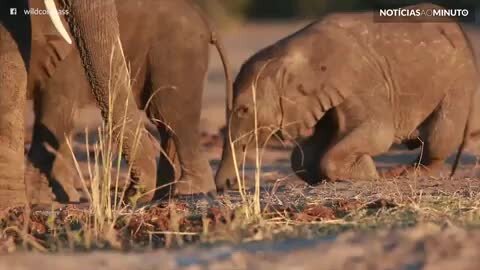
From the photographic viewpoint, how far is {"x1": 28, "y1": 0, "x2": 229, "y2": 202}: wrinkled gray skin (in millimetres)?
8789

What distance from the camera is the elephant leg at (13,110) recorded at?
768 cm

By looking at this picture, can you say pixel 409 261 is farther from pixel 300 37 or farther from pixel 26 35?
pixel 300 37

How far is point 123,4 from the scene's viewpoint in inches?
351

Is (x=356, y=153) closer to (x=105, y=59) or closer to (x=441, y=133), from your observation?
(x=441, y=133)

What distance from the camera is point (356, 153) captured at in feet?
29.0

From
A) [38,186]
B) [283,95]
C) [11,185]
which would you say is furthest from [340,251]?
[38,186]

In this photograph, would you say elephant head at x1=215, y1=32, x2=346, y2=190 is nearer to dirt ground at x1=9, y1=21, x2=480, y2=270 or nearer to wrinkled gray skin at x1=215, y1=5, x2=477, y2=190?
wrinkled gray skin at x1=215, y1=5, x2=477, y2=190

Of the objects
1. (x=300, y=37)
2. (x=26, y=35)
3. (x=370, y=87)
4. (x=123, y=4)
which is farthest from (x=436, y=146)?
(x=26, y=35)

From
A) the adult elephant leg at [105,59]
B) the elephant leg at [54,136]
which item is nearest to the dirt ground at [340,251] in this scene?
the adult elephant leg at [105,59]

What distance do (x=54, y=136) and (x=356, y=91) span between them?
204 cm

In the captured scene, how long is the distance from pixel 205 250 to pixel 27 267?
27.0 inches

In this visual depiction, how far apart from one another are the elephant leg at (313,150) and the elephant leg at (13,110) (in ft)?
6.58

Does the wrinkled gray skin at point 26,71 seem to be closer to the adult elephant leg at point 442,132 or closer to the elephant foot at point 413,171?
the elephant foot at point 413,171

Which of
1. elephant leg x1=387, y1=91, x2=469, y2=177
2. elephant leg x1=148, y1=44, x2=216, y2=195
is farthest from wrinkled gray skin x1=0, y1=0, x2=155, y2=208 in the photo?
elephant leg x1=387, y1=91, x2=469, y2=177
